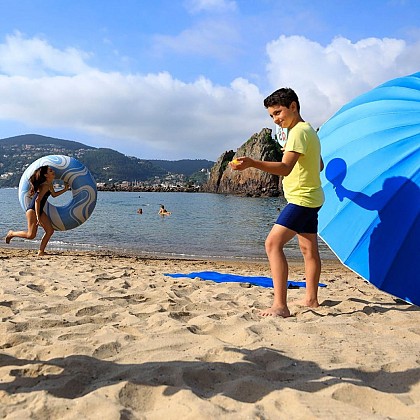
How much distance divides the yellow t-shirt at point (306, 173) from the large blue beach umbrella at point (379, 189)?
294mm

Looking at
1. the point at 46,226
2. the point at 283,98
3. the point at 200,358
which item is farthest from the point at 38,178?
the point at 200,358

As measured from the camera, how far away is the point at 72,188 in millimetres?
9766

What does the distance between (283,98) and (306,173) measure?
0.64 metres

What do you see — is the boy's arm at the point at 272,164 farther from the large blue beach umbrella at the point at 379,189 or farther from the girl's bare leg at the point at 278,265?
the large blue beach umbrella at the point at 379,189

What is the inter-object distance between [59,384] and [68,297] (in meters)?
2.05

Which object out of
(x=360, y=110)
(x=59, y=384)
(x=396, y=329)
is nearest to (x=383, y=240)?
(x=396, y=329)

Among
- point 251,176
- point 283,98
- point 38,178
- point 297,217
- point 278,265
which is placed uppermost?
point 251,176

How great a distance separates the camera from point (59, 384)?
2250mm

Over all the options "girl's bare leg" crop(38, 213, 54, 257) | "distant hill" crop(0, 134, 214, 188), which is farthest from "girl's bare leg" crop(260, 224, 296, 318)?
"distant hill" crop(0, 134, 214, 188)

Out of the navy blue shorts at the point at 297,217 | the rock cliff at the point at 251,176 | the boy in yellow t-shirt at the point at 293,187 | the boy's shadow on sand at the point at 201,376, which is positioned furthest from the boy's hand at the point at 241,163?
the rock cliff at the point at 251,176

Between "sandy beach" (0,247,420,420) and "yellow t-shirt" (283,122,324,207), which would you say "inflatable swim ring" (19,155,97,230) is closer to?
"sandy beach" (0,247,420,420)

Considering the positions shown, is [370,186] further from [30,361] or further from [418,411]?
[30,361]

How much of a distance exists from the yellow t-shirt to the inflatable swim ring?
658cm

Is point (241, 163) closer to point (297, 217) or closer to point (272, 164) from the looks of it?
point (272, 164)
